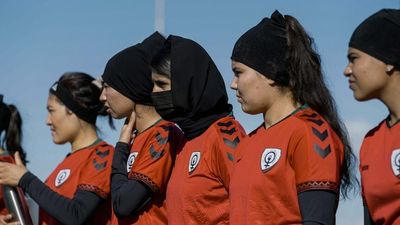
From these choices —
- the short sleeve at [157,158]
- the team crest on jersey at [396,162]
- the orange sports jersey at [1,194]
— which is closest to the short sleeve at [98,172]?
the short sleeve at [157,158]

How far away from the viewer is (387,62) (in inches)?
138

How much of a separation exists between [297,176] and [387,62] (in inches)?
24.0

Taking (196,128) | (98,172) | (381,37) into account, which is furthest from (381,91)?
(98,172)

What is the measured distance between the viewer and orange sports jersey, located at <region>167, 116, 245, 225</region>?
411 centimetres

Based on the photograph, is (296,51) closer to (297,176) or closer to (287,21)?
(287,21)

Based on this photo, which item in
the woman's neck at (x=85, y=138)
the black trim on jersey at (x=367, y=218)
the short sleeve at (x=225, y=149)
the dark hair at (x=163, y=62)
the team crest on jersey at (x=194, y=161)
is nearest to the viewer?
the black trim on jersey at (x=367, y=218)

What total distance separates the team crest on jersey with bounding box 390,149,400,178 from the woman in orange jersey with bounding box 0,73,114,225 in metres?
2.21

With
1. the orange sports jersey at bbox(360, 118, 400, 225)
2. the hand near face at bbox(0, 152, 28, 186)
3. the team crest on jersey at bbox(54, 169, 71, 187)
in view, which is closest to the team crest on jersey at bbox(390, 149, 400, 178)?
the orange sports jersey at bbox(360, 118, 400, 225)

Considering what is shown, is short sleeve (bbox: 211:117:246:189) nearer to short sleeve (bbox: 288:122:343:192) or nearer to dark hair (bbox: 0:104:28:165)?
short sleeve (bbox: 288:122:343:192)

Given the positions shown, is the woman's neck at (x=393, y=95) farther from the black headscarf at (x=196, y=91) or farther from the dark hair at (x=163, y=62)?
the dark hair at (x=163, y=62)

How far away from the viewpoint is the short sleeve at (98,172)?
516 centimetres

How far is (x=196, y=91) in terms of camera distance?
4312 mm

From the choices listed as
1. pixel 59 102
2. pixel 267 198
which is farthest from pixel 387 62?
pixel 59 102

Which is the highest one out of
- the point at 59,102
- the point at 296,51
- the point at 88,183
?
the point at 296,51
